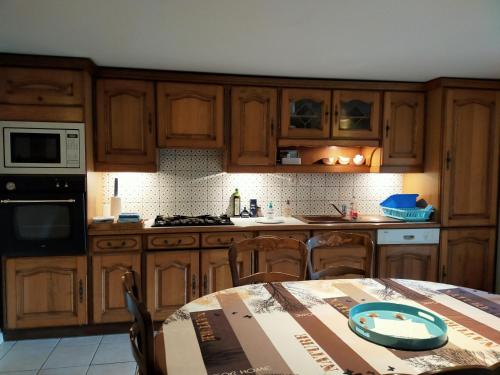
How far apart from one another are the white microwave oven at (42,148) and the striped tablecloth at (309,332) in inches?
69.4

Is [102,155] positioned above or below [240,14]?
below

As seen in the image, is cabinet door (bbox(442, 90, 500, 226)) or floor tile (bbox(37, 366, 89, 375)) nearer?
floor tile (bbox(37, 366, 89, 375))

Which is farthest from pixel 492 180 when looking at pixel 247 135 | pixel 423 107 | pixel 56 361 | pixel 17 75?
pixel 17 75

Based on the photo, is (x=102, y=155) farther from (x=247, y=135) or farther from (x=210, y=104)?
(x=247, y=135)

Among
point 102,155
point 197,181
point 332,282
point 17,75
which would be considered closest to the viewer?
point 332,282

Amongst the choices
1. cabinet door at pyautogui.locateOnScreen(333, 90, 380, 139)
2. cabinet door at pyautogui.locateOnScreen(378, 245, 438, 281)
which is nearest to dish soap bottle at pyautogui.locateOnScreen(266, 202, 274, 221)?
cabinet door at pyautogui.locateOnScreen(333, 90, 380, 139)

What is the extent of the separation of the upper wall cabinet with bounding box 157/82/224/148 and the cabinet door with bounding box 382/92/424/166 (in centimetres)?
155

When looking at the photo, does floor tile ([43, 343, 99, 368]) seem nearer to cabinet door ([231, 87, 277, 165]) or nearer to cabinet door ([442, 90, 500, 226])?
cabinet door ([231, 87, 277, 165])

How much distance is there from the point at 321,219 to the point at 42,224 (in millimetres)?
2360

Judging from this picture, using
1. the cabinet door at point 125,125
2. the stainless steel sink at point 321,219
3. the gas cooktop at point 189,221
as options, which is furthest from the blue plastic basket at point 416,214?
the cabinet door at point 125,125

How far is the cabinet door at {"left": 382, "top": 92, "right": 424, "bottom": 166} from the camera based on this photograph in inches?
125

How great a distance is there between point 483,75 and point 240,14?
2.37 m

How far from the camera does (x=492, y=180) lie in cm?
314

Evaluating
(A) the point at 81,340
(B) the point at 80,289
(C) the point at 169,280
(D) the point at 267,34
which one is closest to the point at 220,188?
(C) the point at 169,280
